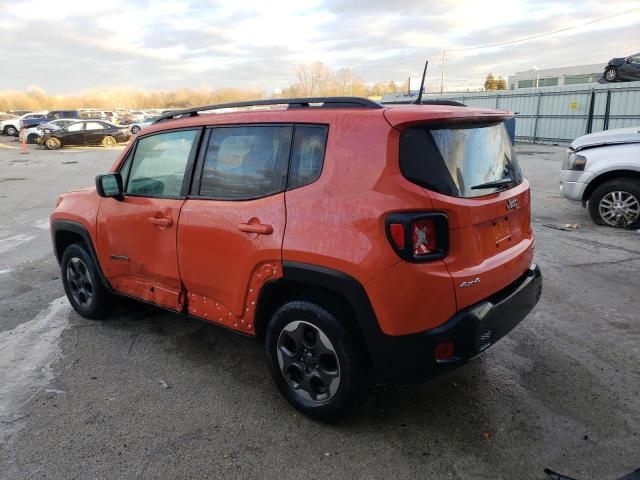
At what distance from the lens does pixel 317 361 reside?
2.89 m

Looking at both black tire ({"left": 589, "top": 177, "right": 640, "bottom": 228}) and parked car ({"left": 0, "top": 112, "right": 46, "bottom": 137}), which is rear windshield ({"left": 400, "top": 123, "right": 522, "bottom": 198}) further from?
parked car ({"left": 0, "top": 112, "right": 46, "bottom": 137})

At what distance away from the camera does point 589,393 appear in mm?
3213

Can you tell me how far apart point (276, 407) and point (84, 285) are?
8.00 feet

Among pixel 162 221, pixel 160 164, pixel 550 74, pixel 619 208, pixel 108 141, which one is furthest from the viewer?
pixel 550 74

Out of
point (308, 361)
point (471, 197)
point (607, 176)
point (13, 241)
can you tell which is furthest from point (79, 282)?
point (607, 176)

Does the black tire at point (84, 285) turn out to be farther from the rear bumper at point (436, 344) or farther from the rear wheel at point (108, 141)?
the rear wheel at point (108, 141)

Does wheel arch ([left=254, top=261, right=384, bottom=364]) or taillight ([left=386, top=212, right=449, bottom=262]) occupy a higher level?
taillight ([left=386, top=212, right=449, bottom=262])

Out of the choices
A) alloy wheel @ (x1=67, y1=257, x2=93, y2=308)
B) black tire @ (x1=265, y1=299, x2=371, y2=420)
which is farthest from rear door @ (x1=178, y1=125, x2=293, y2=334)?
alloy wheel @ (x1=67, y1=257, x2=93, y2=308)

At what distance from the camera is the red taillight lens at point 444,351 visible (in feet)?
8.33

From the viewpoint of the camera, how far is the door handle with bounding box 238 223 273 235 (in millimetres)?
2900

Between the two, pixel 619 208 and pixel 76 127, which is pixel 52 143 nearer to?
pixel 76 127

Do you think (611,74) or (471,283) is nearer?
(471,283)

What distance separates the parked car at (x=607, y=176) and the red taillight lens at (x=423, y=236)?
236 inches

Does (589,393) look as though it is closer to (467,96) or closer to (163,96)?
(467,96)
